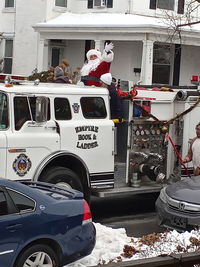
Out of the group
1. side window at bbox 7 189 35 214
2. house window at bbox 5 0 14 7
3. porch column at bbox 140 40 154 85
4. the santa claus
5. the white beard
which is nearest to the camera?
side window at bbox 7 189 35 214

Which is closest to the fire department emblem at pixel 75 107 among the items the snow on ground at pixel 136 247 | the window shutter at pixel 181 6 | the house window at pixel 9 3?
the snow on ground at pixel 136 247

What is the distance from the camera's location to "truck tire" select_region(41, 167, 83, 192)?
998 cm

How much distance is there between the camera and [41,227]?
666 centimetres

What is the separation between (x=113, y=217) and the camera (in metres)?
11.4

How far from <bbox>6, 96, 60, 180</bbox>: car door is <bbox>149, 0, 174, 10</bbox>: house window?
1614 cm

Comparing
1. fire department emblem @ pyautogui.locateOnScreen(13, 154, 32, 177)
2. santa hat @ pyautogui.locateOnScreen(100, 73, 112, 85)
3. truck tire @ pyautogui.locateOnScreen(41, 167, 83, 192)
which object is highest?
santa hat @ pyautogui.locateOnScreen(100, 73, 112, 85)

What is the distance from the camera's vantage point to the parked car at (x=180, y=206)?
923 cm

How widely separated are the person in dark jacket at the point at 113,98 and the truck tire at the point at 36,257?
4.76m

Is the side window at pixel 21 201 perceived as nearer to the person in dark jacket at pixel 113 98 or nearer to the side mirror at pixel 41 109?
the side mirror at pixel 41 109

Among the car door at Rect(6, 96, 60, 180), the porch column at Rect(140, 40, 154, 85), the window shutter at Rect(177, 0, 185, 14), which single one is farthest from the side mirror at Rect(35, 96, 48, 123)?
the window shutter at Rect(177, 0, 185, 14)

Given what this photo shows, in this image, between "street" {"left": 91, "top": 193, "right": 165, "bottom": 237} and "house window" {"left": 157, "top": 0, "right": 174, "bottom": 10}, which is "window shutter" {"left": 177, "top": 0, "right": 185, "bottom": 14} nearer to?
"house window" {"left": 157, "top": 0, "right": 174, "bottom": 10}

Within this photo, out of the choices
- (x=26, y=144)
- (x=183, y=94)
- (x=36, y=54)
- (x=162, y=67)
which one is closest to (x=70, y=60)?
(x=36, y=54)

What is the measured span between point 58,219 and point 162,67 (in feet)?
66.2

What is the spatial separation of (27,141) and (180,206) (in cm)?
264
